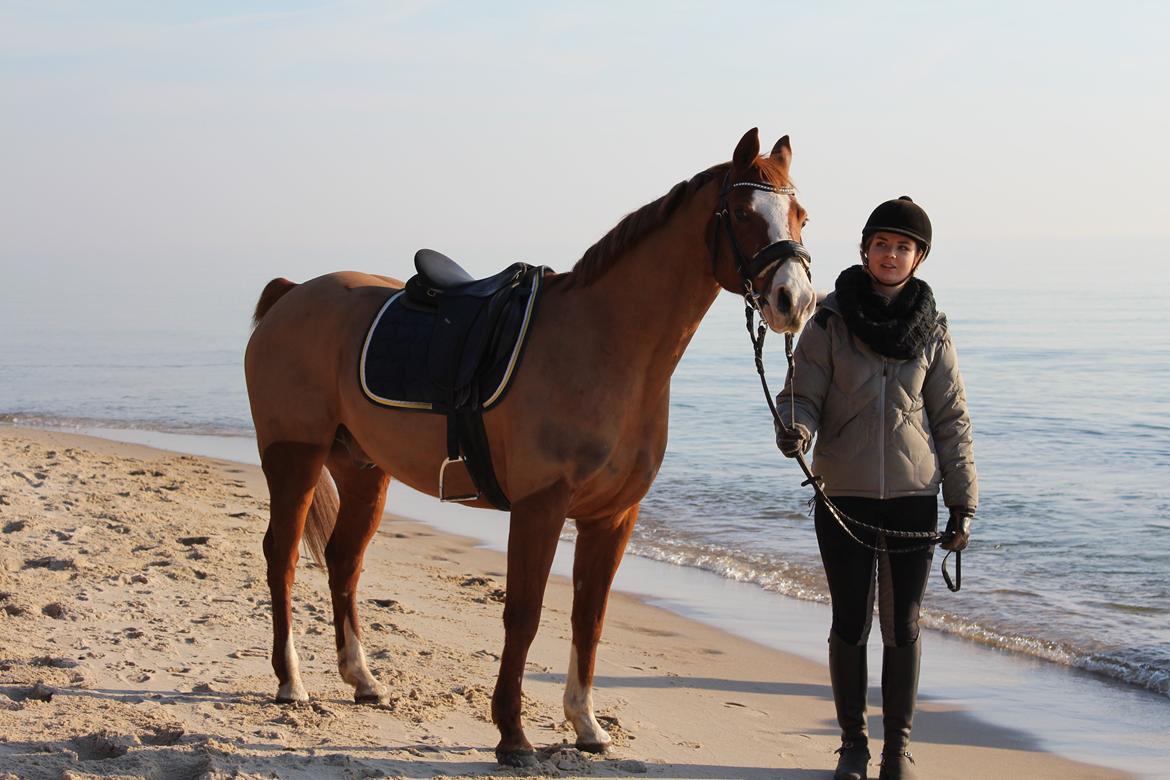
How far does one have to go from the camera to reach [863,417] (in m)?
3.57

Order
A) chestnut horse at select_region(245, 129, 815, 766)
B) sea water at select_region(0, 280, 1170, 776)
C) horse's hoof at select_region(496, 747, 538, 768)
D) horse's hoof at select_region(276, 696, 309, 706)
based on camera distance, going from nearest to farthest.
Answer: chestnut horse at select_region(245, 129, 815, 766), horse's hoof at select_region(496, 747, 538, 768), horse's hoof at select_region(276, 696, 309, 706), sea water at select_region(0, 280, 1170, 776)

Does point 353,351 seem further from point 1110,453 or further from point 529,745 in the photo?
point 1110,453

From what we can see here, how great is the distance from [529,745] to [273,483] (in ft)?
4.76

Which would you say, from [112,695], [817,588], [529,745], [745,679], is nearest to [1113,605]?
[817,588]

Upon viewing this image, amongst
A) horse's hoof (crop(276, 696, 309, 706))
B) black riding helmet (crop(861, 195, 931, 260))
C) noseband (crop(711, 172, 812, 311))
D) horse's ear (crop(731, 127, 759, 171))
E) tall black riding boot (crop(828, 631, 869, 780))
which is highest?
horse's ear (crop(731, 127, 759, 171))

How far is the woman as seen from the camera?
11.6 ft

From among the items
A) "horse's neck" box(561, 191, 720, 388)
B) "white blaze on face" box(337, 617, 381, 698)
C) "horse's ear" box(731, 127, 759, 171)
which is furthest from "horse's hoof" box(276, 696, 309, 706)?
"horse's ear" box(731, 127, 759, 171)

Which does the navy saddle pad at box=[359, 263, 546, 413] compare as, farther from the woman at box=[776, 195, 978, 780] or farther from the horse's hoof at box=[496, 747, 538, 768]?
the horse's hoof at box=[496, 747, 538, 768]

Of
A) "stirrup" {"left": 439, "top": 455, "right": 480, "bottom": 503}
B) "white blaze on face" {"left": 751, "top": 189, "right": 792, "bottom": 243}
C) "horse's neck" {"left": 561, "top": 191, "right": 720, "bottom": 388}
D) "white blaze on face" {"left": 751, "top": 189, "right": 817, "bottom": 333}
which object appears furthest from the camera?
"stirrup" {"left": 439, "top": 455, "right": 480, "bottom": 503}

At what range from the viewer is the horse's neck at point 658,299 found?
3584 mm

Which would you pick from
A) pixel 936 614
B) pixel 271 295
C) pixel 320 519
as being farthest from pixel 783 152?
pixel 936 614

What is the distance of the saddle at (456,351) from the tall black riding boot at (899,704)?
138 cm

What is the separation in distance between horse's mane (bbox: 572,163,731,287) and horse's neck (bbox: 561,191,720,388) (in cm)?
3

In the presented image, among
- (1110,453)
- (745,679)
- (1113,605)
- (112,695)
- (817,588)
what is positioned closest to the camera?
(112,695)
